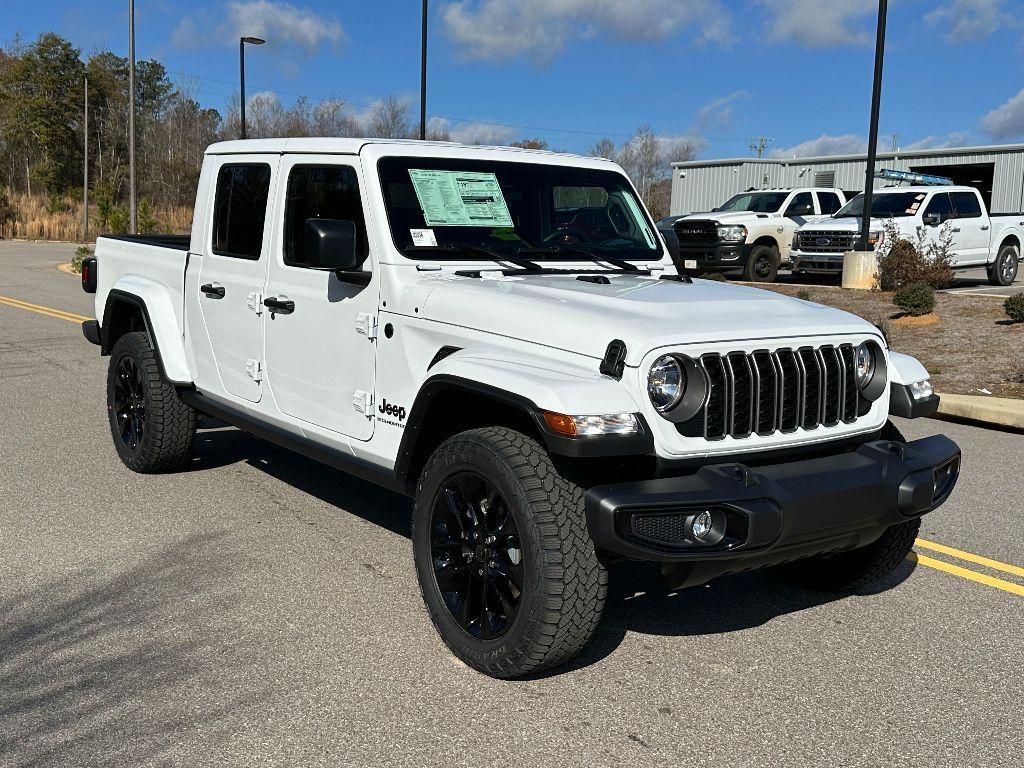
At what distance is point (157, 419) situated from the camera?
623cm

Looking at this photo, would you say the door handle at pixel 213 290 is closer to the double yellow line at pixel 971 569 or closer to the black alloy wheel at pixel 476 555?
the black alloy wheel at pixel 476 555

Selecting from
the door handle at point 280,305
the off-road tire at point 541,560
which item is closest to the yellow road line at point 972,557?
the off-road tire at point 541,560

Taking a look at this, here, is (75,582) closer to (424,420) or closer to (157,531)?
Result: (157,531)

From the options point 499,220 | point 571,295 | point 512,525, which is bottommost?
point 512,525

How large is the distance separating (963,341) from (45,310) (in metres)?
13.1

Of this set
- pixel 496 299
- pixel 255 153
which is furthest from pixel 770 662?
pixel 255 153

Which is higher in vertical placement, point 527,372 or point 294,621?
point 527,372

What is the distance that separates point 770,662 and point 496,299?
176 cm

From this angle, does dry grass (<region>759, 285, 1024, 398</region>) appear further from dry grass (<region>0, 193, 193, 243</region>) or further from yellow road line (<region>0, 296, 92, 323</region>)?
dry grass (<region>0, 193, 193, 243</region>)

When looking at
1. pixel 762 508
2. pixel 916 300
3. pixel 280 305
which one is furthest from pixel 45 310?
pixel 762 508

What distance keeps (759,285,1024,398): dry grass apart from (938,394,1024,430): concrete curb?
3.06ft

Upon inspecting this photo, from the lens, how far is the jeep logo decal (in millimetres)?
4379

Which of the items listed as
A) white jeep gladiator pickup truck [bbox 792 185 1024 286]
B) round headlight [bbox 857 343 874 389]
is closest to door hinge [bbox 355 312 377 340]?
round headlight [bbox 857 343 874 389]

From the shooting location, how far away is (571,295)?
13.8 ft
